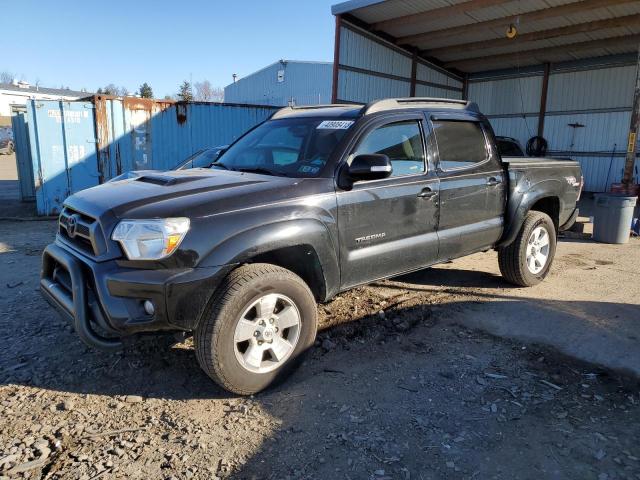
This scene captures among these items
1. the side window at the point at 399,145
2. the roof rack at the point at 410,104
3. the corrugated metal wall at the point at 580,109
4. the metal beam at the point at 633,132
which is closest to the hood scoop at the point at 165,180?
the side window at the point at 399,145

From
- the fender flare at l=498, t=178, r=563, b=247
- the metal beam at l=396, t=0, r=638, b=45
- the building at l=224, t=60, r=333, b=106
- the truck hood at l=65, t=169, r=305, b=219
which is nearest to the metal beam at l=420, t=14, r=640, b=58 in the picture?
the metal beam at l=396, t=0, r=638, b=45

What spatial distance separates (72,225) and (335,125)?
2.10 metres

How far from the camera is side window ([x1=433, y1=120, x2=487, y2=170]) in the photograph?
448cm

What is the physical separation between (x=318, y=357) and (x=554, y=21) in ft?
45.2

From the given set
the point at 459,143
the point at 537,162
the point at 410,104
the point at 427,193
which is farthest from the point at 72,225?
the point at 537,162

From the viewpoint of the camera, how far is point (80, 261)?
3.09 meters

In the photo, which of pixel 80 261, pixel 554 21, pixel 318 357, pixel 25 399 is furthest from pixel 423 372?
pixel 554 21

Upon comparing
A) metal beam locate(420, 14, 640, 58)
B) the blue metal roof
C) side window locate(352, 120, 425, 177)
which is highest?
the blue metal roof

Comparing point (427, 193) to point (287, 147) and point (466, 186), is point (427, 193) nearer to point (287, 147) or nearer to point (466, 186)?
point (466, 186)

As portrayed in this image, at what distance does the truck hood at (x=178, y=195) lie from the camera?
2.98m

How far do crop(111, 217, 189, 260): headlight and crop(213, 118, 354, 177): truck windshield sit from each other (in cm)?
114

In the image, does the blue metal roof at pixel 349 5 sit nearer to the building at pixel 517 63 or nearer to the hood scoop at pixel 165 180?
the building at pixel 517 63

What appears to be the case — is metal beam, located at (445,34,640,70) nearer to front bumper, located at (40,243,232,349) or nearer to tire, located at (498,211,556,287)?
tire, located at (498,211,556,287)

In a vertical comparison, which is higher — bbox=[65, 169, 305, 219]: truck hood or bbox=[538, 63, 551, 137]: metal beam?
bbox=[538, 63, 551, 137]: metal beam
